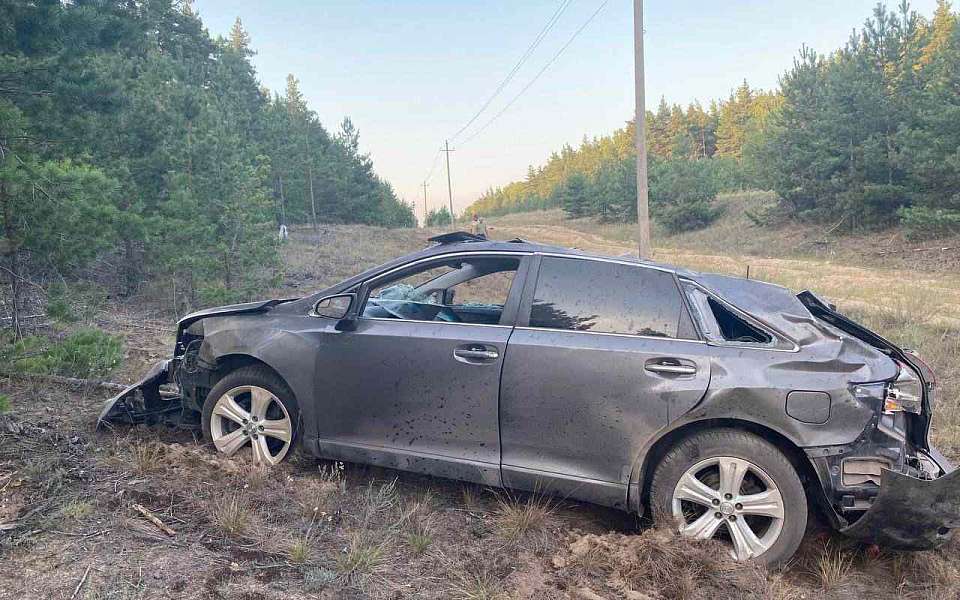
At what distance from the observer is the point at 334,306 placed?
398 centimetres

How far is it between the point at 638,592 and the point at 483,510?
114 cm

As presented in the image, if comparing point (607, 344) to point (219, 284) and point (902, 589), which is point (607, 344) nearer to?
point (902, 589)

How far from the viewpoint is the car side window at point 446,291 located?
12.7 feet

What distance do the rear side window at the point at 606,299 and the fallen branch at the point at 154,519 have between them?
7.34 ft

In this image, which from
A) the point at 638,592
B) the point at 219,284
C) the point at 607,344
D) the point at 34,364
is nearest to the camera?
the point at 638,592

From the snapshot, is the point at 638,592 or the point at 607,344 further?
the point at 607,344

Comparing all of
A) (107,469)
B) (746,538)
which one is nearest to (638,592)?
(746,538)

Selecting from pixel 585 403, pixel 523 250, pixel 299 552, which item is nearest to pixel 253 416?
pixel 299 552

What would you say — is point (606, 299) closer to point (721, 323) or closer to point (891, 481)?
point (721, 323)

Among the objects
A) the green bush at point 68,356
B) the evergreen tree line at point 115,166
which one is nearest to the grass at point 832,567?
the green bush at point 68,356

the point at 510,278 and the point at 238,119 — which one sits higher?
the point at 238,119

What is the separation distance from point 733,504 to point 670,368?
747 mm

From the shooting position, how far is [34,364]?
207 inches

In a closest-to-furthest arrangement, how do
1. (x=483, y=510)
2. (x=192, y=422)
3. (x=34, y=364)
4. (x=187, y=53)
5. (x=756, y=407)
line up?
1. (x=756, y=407)
2. (x=483, y=510)
3. (x=192, y=422)
4. (x=34, y=364)
5. (x=187, y=53)
